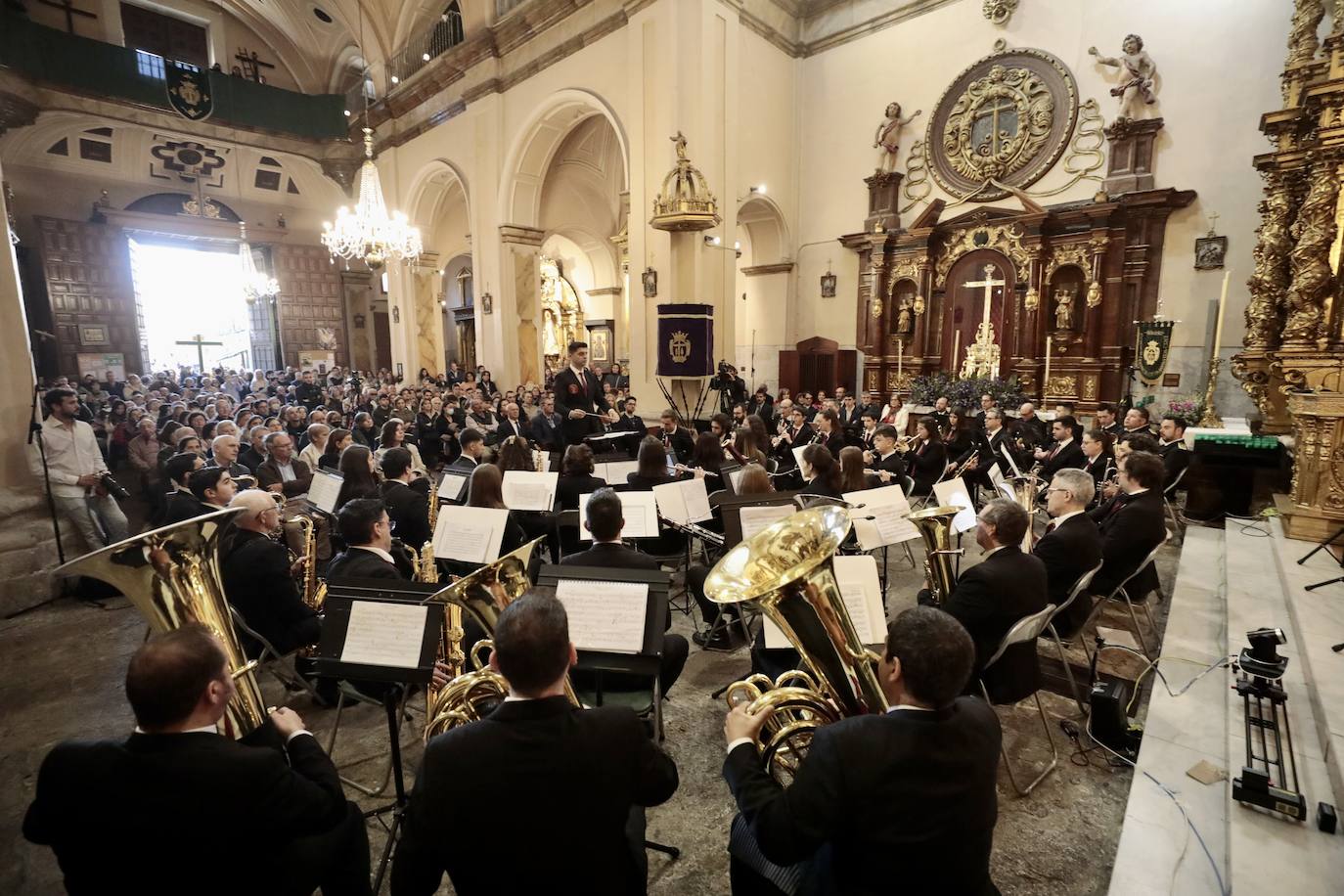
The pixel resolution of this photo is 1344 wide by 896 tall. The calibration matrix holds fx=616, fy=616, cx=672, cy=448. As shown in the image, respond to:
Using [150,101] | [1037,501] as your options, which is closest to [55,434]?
[1037,501]

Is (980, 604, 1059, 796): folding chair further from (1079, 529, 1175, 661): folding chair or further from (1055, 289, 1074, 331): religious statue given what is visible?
(1055, 289, 1074, 331): religious statue

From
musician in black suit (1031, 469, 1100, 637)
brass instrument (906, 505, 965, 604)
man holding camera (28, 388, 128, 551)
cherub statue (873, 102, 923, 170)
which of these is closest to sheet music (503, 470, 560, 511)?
brass instrument (906, 505, 965, 604)

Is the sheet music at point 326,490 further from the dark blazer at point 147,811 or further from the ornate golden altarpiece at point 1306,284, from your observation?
the ornate golden altarpiece at point 1306,284

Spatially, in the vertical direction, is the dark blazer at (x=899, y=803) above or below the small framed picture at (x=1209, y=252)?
below

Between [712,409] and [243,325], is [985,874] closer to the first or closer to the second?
[712,409]

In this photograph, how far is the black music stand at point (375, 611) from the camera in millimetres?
2303

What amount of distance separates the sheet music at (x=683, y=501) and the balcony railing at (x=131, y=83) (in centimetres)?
1952

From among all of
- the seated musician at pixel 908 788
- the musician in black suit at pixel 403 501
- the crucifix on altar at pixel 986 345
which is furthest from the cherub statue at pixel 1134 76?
the seated musician at pixel 908 788

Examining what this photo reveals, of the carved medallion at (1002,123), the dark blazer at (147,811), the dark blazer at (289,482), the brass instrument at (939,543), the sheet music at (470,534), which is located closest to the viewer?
the dark blazer at (147,811)

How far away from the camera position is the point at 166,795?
1.42 meters

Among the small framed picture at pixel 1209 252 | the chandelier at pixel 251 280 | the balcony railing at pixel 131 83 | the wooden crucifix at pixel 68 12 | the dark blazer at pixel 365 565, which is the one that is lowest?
the dark blazer at pixel 365 565

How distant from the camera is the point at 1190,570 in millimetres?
5273

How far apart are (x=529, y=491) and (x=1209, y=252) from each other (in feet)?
35.9

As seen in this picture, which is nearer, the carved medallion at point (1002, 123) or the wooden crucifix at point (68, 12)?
the carved medallion at point (1002, 123)
